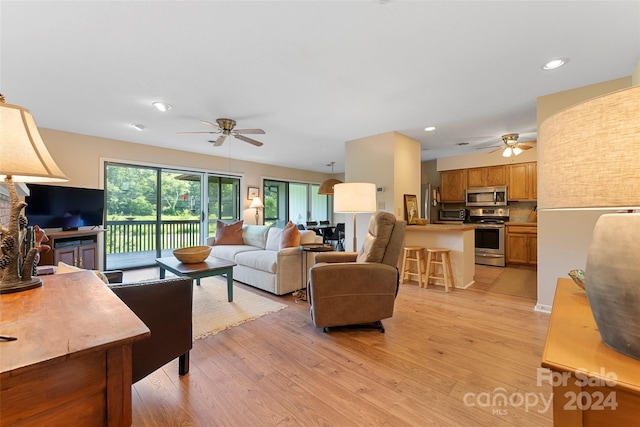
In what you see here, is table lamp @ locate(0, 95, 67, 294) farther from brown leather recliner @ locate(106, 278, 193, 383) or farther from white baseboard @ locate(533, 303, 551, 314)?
white baseboard @ locate(533, 303, 551, 314)

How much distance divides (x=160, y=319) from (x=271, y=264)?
73.0 inches

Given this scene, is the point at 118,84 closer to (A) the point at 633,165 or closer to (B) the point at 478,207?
(A) the point at 633,165

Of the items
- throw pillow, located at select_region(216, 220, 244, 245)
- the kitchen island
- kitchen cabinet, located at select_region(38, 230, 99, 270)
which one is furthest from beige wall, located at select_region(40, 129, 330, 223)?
the kitchen island

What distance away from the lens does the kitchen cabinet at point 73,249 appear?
3453mm

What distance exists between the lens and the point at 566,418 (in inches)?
24.9

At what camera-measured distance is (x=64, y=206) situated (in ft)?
13.0

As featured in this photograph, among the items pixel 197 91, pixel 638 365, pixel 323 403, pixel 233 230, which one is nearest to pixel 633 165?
pixel 638 365

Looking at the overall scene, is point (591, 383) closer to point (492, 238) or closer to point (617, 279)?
point (617, 279)

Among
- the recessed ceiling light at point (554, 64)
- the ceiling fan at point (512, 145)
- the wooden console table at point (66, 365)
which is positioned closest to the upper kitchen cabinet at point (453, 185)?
the ceiling fan at point (512, 145)

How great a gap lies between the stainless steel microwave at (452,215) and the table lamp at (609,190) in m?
6.18

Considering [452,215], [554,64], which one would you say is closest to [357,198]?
[554,64]

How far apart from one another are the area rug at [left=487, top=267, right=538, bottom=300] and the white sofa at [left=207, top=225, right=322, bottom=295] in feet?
8.91

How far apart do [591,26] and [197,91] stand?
10.9ft

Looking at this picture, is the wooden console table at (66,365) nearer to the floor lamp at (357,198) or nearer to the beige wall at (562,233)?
the floor lamp at (357,198)
